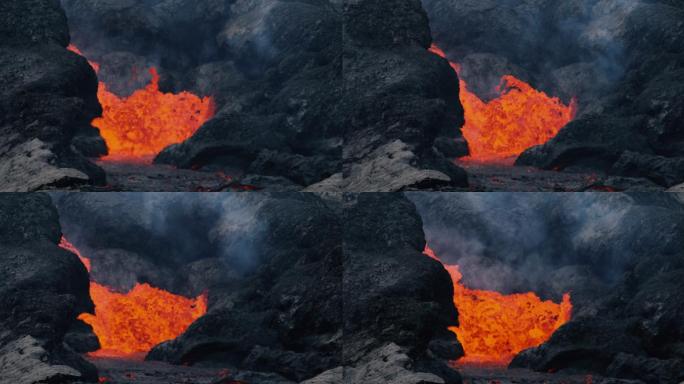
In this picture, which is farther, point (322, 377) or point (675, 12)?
point (675, 12)

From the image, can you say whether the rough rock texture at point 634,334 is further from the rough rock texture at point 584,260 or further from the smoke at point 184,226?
the smoke at point 184,226

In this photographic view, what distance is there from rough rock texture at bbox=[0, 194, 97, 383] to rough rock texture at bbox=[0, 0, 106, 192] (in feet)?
0.93

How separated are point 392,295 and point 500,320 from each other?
3.44ft

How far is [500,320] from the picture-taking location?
8.97 metres

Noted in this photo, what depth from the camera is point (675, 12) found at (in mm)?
9234

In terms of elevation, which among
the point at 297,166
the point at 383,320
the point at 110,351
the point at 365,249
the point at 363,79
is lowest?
the point at 110,351

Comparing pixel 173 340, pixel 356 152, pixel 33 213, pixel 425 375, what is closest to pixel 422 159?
pixel 356 152

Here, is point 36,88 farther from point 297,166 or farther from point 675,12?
point 675,12

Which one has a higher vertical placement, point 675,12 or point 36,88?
point 675,12

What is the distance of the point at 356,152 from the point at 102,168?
2.35 m

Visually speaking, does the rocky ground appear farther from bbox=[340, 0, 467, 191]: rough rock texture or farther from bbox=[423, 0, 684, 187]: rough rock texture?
bbox=[340, 0, 467, 191]: rough rock texture

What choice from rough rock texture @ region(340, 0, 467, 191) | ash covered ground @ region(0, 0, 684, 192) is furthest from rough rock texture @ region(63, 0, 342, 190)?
rough rock texture @ region(340, 0, 467, 191)

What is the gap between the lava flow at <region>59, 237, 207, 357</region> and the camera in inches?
349

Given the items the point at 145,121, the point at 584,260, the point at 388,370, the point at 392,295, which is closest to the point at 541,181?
the point at 584,260
